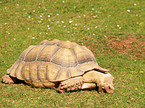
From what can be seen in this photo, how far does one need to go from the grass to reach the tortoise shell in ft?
1.39

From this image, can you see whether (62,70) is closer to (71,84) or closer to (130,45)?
(71,84)

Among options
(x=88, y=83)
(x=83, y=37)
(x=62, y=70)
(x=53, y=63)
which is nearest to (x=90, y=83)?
(x=88, y=83)

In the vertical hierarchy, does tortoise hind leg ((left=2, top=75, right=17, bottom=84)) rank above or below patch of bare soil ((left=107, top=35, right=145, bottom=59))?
below

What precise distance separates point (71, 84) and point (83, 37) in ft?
17.9

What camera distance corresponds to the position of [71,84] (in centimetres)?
563

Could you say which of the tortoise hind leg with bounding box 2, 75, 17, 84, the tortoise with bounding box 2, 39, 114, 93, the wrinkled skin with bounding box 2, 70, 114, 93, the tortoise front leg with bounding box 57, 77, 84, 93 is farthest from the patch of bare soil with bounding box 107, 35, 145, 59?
the tortoise hind leg with bounding box 2, 75, 17, 84

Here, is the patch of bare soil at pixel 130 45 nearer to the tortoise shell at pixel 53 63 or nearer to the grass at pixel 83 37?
the grass at pixel 83 37

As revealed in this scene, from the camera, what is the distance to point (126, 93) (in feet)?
19.1

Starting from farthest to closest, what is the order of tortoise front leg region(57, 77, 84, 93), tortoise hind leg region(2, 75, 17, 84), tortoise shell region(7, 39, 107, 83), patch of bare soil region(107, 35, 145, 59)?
1. patch of bare soil region(107, 35, 145, 59)
2. tortoise hind leg region(2, 75, 17, 84)
3. tortoise shell region(7, 39, 107, 83)
4. tortoise front leg region(57, 77, 84, 93)

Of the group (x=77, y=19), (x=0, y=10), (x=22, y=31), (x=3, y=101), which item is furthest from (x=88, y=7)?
(x=3, y=101)

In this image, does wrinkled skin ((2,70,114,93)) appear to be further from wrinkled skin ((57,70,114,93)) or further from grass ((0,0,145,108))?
grass ((0,0,145,108))

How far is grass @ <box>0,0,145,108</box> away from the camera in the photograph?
5.46 m

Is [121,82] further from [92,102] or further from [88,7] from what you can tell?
[88,7]

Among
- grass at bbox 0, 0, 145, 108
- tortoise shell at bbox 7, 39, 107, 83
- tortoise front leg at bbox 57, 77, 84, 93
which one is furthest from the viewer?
tortoise shell at bbox 7, 39, 107, 83
